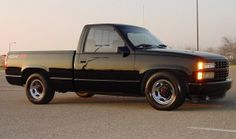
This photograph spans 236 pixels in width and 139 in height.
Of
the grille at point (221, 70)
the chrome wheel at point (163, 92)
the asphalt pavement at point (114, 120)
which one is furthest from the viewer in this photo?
the grille at point (221, 70)

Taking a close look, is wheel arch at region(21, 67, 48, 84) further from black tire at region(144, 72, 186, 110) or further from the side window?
black tire at region(144, 72, 186, 110)

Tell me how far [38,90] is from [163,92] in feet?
11.0

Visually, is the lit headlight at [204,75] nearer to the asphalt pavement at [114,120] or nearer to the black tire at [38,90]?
the asphalt pavement at [114,120]

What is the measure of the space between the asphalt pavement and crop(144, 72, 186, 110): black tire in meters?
0.18

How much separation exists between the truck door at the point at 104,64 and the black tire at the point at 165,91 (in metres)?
0.40

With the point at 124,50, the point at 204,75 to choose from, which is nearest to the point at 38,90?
the point at 124,50

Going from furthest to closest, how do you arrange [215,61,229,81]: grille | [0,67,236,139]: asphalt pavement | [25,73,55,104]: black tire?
[25,73,55,104]: black tire → [215,61,229,81]: grille → [0,67,236,139]: asphalt pavement

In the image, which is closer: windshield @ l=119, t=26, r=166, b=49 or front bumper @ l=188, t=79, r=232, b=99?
front bumper @ l=188, t=79, r=232, b=99

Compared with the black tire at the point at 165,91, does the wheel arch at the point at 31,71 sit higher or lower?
higher

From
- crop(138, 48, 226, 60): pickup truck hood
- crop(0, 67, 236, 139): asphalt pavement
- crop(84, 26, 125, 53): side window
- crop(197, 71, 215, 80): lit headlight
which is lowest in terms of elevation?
crop(0, 67, 236, 139): asphalt pavement

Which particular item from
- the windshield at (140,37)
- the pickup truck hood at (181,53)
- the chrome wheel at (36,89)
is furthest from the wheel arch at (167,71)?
the chrome wheel at (36,89)

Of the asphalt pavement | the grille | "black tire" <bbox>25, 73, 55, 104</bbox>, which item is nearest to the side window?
the asphalt pavement

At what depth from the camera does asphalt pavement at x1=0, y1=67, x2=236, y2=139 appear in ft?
22.9

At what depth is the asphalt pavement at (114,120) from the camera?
22.9ft
